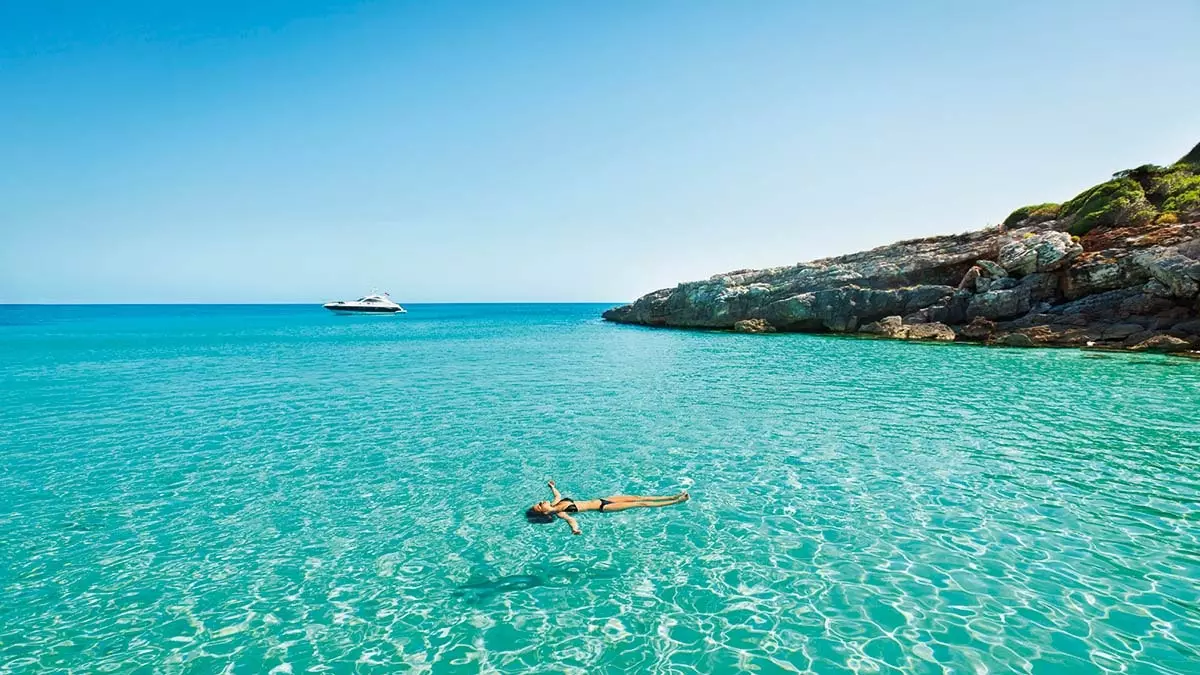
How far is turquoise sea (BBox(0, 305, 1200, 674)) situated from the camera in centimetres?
666

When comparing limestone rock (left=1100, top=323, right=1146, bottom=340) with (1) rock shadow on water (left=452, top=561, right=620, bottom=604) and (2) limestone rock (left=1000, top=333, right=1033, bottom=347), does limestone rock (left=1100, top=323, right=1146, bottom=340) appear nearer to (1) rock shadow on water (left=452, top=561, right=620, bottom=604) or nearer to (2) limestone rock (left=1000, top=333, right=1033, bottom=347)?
(2) limestone rock (left=1000, top=333, right=1033, bottom=347)

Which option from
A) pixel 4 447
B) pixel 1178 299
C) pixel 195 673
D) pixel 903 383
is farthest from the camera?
pixel 1178 299

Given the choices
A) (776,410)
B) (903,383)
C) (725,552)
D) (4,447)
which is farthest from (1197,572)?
(4,447)

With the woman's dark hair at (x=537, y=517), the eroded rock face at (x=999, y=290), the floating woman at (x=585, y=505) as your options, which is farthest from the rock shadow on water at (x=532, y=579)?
the eroded rock face at (x=999, y=290)

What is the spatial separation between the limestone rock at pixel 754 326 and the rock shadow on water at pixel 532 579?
5321cm

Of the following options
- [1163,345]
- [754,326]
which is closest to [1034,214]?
[1163,345]

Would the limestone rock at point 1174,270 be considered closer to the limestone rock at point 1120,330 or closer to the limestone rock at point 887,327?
the limestone rock at point 1120,330

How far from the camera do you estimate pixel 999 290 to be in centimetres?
4425

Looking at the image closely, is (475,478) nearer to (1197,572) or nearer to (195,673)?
(195,673)

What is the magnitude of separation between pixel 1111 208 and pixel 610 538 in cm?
5796

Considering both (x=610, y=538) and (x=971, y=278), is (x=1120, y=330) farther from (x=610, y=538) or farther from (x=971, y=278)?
(x=610, y=538)

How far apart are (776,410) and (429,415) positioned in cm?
1246

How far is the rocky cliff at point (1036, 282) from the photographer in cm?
3628

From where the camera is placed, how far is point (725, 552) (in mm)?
9125
